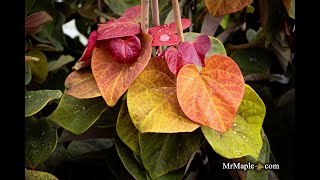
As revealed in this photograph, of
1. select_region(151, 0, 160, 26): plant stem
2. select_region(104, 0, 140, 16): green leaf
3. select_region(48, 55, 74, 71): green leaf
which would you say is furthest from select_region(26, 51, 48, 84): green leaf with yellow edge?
select_region(151, 0, 160, 26): plant stem

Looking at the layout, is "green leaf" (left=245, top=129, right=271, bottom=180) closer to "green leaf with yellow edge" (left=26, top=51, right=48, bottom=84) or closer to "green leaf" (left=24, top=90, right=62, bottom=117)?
"green leaf" (left=24, top=90, right=62, bottom=117)

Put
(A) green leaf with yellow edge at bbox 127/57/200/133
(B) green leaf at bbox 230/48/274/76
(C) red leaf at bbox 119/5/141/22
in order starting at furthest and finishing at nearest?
(B) green leaf at bbox 230/48/274/76 < (C) red leaf at bbox 119/5/141/22 < (A) green leaf with yellow edge at bbox 127/57/200/133

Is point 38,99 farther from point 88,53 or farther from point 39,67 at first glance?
point 39,67

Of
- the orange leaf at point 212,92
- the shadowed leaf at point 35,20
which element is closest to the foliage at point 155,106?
the orange leaf at point 212,92

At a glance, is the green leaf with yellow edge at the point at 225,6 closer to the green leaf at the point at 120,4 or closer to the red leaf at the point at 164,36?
the red leaf at the point at 164,36

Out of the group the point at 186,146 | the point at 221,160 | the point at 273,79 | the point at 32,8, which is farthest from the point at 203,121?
the point at 32,8

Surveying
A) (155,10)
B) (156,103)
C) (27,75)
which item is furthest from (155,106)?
(27,75)

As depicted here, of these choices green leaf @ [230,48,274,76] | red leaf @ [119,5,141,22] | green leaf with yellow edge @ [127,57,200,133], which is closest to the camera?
→ green leaf with yellow edge @ [127,57,200,133]
